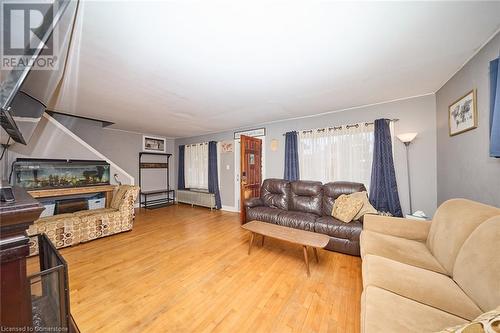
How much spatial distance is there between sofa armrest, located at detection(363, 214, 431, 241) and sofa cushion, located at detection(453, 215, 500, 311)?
2.39 feet

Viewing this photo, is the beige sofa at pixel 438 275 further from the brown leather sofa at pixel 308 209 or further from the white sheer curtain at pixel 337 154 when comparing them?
the white sheer curtain at pixel 337 154

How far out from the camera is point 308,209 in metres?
3.28

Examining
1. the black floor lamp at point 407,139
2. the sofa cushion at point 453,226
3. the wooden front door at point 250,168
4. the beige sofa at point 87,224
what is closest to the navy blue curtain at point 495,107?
the sofa cushion at point 453,226

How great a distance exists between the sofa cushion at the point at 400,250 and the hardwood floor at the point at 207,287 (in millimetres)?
499

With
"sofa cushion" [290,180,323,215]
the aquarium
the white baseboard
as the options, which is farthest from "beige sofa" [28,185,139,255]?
"sofa cushion" [290,180,323,215]

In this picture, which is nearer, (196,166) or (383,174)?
(383,174)

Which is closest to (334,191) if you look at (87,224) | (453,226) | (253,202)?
(253,202)

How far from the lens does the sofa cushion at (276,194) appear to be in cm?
359

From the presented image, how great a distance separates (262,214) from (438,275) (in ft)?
7.52

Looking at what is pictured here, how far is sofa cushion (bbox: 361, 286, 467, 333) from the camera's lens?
888 mm

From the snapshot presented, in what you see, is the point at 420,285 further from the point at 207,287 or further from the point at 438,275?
the point at 207,287

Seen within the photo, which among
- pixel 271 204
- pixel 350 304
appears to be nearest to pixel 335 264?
pixel 350 304

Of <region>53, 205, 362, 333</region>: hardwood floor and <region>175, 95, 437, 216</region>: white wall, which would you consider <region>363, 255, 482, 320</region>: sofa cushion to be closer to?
<region>53, 205, 362, 333</region>: hardwood floor

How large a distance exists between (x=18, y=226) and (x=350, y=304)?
2.24 meters
